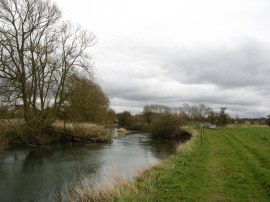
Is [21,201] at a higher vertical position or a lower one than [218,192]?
lower

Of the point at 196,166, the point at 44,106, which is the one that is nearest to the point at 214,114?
the point at 44,106

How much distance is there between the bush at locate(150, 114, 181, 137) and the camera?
47.1m

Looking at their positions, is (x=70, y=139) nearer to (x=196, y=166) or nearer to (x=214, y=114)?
(x=196, y=166)

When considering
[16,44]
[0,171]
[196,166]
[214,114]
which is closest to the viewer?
[196,166]

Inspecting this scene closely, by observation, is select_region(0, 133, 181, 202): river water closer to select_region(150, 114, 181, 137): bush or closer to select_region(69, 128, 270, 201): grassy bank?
select_region(69, 128, 270, 201): grassy bank

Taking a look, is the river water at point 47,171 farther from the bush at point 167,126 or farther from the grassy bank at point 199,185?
the bush at point 167,126

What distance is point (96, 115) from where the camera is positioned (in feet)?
154

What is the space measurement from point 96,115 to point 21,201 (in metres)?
35.5

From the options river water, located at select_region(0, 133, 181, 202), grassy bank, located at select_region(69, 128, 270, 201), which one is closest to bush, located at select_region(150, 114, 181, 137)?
river water, located at select_region(0, 133, 181, 202)

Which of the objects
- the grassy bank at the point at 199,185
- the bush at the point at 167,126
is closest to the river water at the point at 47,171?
the grassy bank at the point at 199,185

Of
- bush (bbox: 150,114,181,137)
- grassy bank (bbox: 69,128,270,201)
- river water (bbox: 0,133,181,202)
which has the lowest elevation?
river water (bbox: 0,133,181,202)

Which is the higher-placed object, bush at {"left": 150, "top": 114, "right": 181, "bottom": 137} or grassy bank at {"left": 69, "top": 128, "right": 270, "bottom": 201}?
bush at {"left": 150, "top": 114, "right": 181, "bottom": 137}

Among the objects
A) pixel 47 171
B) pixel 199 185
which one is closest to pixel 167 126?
pixel 47 171

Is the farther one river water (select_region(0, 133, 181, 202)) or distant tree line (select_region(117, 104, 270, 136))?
distant tree line (select_region(117, 104, 270, 136))
